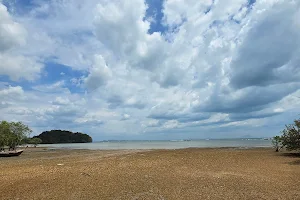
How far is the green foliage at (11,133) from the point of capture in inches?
2197

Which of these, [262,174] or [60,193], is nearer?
[60,193]

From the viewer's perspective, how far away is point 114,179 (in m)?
14.9

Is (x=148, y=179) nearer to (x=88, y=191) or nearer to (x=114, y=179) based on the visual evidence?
(x=114, y=179)

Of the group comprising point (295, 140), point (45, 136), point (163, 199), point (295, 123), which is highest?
point (45, 136)

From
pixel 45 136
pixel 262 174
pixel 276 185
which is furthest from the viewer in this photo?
pixel 45 136

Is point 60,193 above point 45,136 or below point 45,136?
below

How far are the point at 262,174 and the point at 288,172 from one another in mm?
2030

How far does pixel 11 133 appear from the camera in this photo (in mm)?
58250

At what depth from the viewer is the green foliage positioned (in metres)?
55.8

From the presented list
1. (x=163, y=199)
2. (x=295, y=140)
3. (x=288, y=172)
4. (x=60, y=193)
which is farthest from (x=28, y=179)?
(x=295, y=140)

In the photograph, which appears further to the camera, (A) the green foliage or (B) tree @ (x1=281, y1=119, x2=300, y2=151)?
(A) the green foliage

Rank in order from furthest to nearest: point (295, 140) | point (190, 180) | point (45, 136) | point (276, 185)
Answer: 1. point (45, 136)
2. point (295, 140)
3. point (190, 180)
4. point (276, 185)

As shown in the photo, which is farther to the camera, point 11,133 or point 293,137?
point 11,133

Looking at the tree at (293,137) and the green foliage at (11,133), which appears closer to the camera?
the tree at (293,137)
